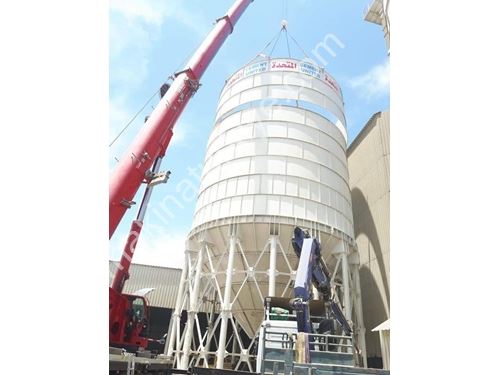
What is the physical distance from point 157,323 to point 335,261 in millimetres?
16079

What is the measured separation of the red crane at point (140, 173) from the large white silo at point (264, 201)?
3175 mm

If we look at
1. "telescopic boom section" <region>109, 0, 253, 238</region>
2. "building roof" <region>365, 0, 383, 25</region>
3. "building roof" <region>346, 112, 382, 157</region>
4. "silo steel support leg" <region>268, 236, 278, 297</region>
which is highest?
"building roof" <region>365, 0, 383, 25</region>

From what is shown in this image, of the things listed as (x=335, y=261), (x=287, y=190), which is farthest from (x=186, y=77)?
(x=335, y=261)

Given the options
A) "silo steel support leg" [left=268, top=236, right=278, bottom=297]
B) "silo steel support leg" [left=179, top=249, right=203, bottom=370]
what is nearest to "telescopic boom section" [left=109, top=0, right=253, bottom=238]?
"silo steel support leg" [left=268, top=236, right=278, bottom=297]

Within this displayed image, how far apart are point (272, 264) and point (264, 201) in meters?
2.69

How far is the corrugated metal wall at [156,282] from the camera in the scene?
26125 millimetres

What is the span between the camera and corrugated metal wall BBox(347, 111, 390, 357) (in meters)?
18.2

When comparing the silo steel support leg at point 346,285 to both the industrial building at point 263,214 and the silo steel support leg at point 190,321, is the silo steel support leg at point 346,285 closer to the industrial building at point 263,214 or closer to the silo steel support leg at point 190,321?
the industrial building at point 263,214

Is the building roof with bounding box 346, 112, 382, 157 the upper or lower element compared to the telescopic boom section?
upper

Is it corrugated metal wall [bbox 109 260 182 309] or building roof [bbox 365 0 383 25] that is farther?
corrugated metal wall [bbox 109 260 182 309]

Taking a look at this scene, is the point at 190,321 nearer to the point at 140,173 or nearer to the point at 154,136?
the point at 140,173

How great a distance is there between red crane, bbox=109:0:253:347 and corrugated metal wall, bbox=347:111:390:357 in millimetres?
10560

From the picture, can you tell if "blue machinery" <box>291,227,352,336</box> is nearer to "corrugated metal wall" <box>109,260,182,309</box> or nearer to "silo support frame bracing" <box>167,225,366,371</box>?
"silo support frame bracing" <box>167,225,366,371</box>
